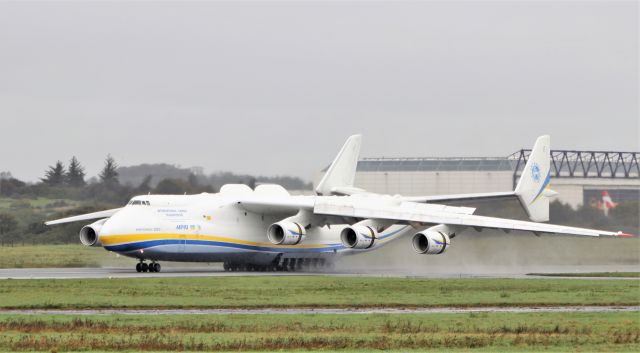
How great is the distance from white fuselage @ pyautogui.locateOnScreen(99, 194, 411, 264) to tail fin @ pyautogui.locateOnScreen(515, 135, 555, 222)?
347 inches

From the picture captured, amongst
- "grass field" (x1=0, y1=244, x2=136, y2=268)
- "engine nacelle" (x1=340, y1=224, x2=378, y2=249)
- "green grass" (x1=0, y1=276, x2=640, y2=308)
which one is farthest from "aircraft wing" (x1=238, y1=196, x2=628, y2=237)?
"grass field" (x1=0, y1=244, x2=136, y2=268)

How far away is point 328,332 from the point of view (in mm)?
21688

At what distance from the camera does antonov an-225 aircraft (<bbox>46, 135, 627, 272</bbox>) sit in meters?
43.2

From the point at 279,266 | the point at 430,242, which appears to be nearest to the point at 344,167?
the point at 279,266

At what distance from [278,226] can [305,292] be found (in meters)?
12.9

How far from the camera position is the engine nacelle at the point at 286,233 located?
45094 millimetres

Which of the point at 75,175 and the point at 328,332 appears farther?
the point at 75,175

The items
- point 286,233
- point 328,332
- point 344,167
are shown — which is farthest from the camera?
point 344,167

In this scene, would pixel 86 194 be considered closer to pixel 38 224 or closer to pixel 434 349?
pixel 38 224

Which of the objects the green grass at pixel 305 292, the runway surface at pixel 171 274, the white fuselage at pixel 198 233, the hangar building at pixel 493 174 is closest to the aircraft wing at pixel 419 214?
the runway surface at pixel 171 274

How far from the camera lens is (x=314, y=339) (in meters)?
20.1

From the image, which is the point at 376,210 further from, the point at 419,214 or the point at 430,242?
the point at 430,242

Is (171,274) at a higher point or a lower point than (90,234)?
lower

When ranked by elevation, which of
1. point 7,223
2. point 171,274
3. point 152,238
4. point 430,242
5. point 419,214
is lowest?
point 171,274
